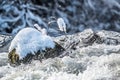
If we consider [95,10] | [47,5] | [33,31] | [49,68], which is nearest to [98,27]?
[95,10]

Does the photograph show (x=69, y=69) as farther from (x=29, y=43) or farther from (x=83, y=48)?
(x=83, y=48)

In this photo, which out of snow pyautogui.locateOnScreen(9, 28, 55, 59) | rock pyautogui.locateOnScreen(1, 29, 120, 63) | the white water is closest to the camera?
the white water

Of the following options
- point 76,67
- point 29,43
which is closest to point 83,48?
point 29,43

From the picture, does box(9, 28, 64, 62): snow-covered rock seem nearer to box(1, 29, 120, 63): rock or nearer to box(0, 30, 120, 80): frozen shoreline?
box(1, 29, 120, 63): rock

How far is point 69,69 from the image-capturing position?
648cm

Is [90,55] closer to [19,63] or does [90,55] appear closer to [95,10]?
[19,63]

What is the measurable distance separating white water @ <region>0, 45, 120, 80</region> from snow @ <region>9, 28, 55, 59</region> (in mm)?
206

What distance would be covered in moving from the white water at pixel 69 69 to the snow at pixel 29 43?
0.21 meters

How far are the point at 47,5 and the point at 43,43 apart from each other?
18.8 ft

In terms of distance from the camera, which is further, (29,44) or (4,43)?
(4,43)

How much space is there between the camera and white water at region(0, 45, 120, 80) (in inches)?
235

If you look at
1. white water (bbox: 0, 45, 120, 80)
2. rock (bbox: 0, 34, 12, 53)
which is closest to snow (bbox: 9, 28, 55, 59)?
white water (bbox: 0, 45, 120, 80)

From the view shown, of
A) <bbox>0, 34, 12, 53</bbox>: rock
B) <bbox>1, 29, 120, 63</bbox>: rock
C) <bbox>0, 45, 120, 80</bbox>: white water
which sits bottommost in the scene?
<bbox>0, 34, 12, 53</bbox>: rock

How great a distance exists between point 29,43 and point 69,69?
3.43ft
